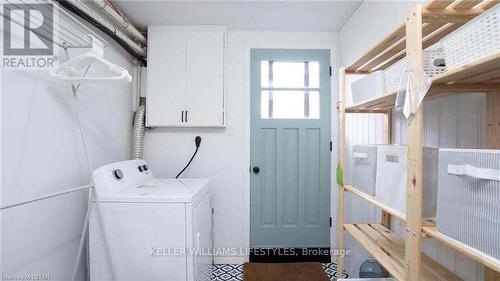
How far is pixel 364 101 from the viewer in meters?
1.46

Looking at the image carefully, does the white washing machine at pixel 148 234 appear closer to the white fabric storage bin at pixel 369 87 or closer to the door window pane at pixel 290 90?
the white fabric storage bin at pixel 369 87

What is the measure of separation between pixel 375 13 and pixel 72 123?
2.37 m

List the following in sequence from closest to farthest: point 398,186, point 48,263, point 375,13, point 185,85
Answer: point 398,186 < point 48,263 < point 375,13 < point 185,85

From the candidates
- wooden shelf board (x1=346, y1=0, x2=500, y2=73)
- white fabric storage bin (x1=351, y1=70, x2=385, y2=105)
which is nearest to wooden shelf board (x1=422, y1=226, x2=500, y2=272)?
white fabric storage bin (x1=351, y1=70, x2=385, y2=105)

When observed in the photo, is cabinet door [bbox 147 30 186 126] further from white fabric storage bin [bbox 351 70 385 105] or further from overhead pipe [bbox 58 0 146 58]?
white fabric storage bin [bbox 351 70 385 105]

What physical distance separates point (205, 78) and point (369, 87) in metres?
1.57

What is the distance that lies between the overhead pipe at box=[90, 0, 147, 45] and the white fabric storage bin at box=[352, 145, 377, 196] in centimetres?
204

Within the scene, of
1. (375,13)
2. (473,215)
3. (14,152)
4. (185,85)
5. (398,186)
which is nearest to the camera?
(473,215)

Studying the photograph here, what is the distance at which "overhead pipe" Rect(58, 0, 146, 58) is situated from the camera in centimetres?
152

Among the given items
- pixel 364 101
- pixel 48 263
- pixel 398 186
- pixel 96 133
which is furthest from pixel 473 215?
pixel 96 133

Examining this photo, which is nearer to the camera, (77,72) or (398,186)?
(398,186)

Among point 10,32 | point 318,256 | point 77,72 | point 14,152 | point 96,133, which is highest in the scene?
point 10,32

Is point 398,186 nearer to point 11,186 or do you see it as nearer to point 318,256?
point 318,256

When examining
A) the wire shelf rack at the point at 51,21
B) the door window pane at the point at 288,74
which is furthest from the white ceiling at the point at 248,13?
the wire shelf rack at the point at 51,21
